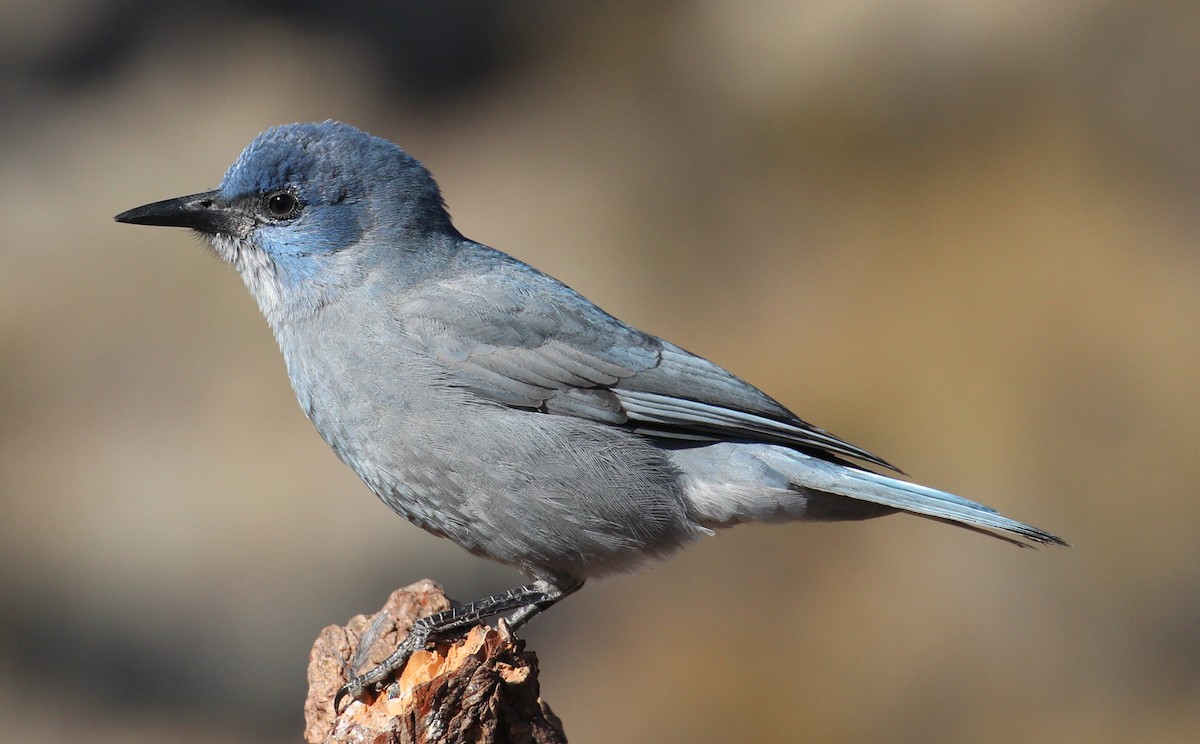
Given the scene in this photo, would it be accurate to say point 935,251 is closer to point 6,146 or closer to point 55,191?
point 55,191

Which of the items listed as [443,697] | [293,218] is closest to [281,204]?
[293,218]

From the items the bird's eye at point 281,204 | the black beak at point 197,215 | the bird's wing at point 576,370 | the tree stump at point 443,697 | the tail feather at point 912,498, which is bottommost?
the tree stump at point 443,697

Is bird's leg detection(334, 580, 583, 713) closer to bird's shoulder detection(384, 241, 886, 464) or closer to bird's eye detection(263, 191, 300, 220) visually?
bird's shoulder detection(384, 241, 886, 464)

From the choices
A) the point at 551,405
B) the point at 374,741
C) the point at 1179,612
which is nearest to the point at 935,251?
the point at 1179,612

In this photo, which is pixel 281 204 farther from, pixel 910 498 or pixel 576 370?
pixel 910 498

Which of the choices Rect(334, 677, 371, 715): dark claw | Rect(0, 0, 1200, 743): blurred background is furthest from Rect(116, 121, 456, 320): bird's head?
Rect(0, 0, 1200, 743): blurred background

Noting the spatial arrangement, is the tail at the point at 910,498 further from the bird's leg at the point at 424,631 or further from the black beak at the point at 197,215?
the black beak at the point at 197,215

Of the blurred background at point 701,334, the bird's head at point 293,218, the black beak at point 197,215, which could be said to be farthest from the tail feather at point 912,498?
the blurred background at point 701,334
